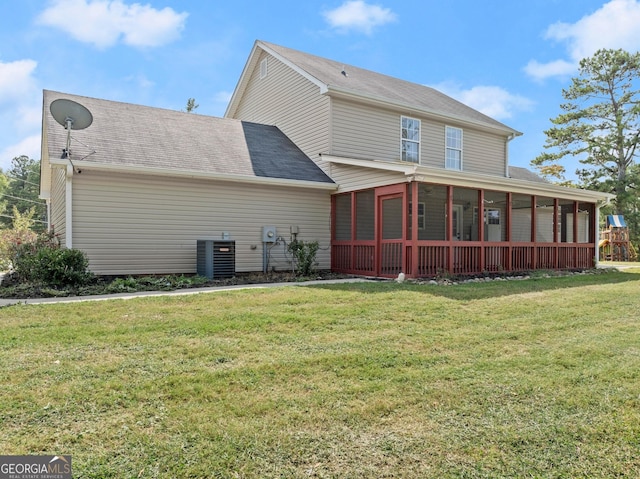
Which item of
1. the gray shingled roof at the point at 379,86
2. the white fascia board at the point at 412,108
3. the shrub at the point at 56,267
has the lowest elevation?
the shrub at the point at 56,267

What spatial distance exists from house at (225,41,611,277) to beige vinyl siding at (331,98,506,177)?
0.03 m

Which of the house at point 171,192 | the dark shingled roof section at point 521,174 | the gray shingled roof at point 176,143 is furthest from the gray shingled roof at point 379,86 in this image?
the dark shingled roof section at point 521,174

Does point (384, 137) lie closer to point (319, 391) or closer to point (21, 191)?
point (319, 391)

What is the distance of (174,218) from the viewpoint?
10.4 meters

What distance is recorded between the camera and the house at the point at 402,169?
1015 cm

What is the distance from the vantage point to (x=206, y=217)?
10727 mm

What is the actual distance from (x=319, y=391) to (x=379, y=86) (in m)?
13.3

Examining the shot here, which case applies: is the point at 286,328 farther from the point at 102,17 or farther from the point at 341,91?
the point at 102,17

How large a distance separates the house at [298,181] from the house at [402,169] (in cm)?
5

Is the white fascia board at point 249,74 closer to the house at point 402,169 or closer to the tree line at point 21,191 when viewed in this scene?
the house at point 402,169

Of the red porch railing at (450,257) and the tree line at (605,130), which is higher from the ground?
the tree line at (605,130)

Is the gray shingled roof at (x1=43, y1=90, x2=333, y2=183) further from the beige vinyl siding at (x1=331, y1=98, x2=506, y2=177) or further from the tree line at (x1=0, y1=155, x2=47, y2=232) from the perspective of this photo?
the tree line at (x1=0, y1=155, x2=47, y2=232)

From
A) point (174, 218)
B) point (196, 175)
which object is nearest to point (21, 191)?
point (174, 218)

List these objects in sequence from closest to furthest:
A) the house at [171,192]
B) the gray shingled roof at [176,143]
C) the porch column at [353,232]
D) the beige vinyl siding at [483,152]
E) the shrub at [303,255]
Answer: the house at [171,192], the gray shingled roof at [176,143], the shrub at [303,255], the porch column at [353,232], the beige vinyl siding at [483,152]
